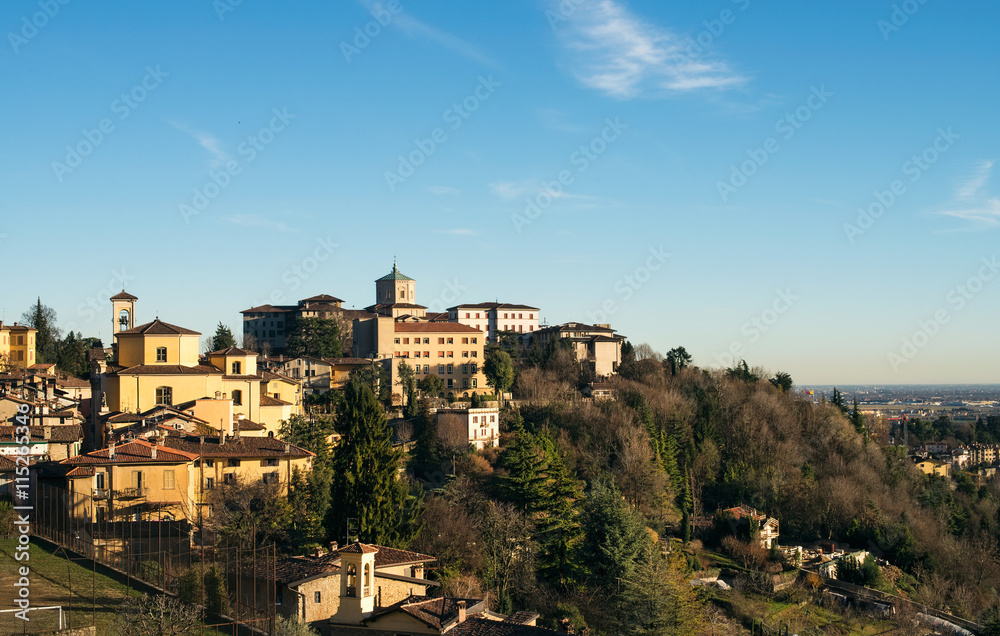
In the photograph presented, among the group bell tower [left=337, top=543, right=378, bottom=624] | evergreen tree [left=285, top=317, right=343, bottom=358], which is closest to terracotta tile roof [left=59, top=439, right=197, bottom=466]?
bell tower [left=337, top=543, right=378, bottom=624]

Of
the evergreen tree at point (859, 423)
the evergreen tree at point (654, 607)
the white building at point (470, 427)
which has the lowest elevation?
the evergreen tree at point (654, 607)

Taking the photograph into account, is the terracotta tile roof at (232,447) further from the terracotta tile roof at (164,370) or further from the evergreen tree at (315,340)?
the evergreen tree at (315,340)

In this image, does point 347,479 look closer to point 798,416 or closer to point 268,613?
point 268,613

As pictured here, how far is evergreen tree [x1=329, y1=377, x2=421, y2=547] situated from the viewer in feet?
97.2

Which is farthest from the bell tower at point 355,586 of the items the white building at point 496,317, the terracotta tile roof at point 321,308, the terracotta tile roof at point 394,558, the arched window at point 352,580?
the white building at point 496,317

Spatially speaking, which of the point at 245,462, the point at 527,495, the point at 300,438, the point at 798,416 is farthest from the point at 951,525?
the point at 245,462

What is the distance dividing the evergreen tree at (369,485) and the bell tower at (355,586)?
24.0 ft

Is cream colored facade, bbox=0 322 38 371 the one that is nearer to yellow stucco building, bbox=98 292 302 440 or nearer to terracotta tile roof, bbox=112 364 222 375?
yellow stucco building, bbox=98 292 302 440

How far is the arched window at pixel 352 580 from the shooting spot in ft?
70.6

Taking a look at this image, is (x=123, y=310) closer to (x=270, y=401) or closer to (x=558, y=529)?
(x=270, y=401)

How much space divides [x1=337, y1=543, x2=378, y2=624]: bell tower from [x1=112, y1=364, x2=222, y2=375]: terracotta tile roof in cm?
2077

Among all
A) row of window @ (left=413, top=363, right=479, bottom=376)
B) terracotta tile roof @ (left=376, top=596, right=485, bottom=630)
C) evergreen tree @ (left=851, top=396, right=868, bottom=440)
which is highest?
row of window @ (left=413, top=363, right=479, bottom=376)

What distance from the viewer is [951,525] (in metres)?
55.9

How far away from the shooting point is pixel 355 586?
21.5 meters
